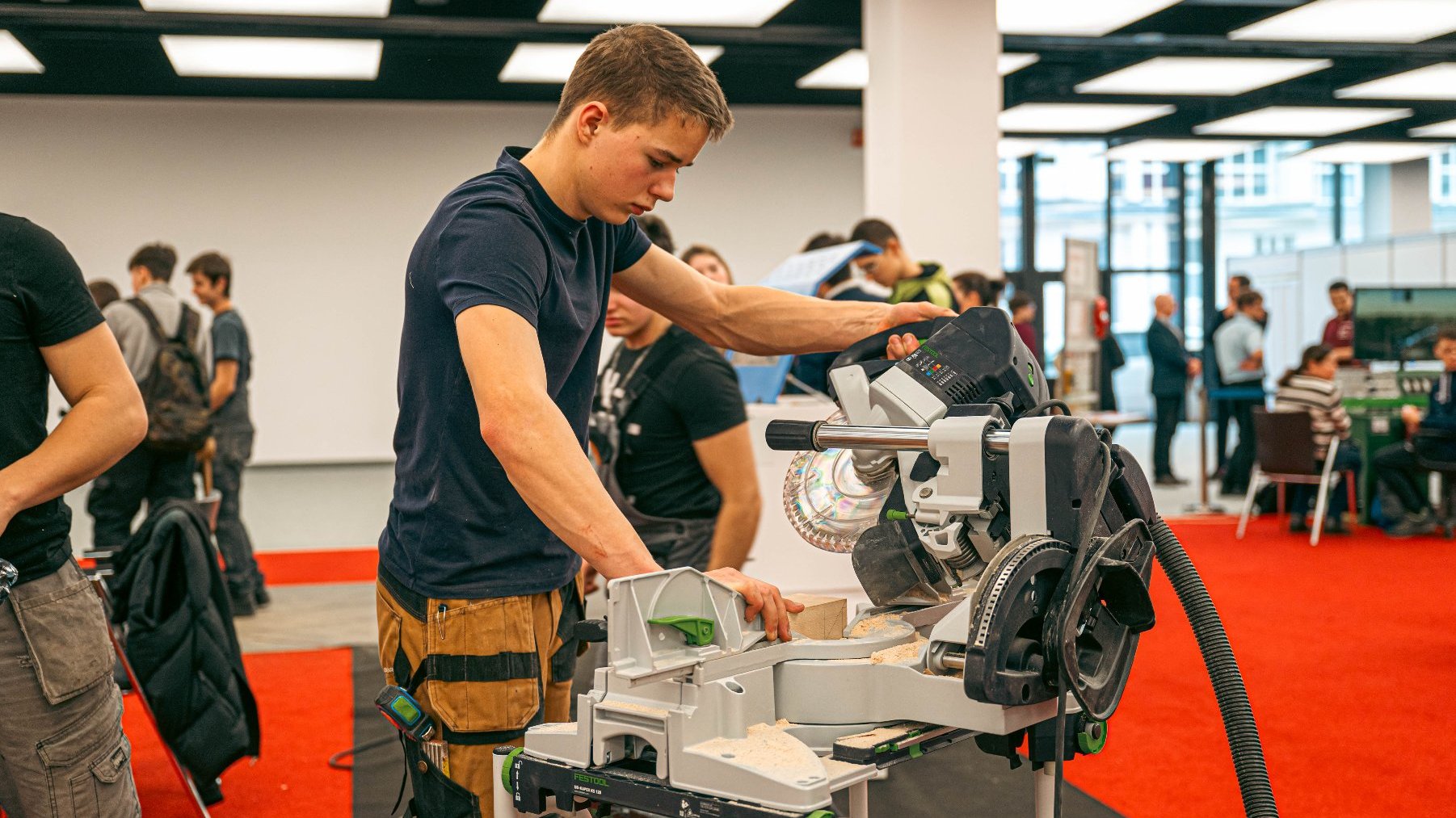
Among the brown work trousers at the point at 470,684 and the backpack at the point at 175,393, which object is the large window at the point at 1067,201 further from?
the brown work trousers at the point at 470,684

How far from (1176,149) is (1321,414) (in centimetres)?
677

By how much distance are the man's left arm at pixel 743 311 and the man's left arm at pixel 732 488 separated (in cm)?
78

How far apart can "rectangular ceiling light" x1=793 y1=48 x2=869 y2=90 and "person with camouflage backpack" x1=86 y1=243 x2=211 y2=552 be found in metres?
5.54

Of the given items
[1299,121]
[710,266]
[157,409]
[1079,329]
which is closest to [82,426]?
[710,266]

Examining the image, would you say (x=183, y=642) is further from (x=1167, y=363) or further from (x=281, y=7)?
(x=1167, y=363)

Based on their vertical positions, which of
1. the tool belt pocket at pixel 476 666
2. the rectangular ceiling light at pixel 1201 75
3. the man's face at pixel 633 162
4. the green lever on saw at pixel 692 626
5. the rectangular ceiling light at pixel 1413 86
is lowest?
the tool belt pocket at pixel 476 666

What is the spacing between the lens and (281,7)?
7.84 m

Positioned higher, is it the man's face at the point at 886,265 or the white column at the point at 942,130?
the white column at the point at 942,130

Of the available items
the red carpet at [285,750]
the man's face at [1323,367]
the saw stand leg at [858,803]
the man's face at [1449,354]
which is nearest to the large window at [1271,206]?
the man's face at [1323,367]

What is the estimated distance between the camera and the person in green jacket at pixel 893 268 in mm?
4738

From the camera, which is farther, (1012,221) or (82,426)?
(1012,221)

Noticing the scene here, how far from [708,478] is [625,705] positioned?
1585 mm

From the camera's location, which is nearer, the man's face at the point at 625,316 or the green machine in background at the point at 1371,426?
the man's face at the point at 625,316

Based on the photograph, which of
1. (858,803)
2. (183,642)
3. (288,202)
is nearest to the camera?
(858,803)
